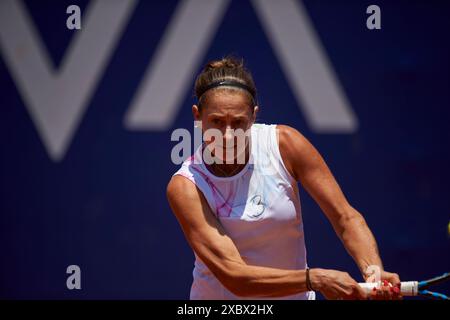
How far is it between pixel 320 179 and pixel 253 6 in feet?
6.40

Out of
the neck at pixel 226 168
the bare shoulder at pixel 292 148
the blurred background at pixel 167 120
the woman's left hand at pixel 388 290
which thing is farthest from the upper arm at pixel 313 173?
the blurred background at pixel 167 120

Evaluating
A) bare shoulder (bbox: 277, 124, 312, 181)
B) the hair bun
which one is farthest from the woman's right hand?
the hair bun

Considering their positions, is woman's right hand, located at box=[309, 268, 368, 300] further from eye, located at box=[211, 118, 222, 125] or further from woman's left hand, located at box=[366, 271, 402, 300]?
eye, located at box=[211, 118, 222, 125]

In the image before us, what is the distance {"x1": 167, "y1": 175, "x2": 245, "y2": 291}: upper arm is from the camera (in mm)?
3004

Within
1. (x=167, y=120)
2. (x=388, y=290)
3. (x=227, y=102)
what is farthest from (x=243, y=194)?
(x=167, y=120)

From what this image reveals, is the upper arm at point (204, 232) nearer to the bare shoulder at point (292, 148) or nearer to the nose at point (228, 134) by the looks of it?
the nose at point (228, 134)

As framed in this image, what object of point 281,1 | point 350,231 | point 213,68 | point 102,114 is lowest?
point 350,231

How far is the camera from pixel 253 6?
494 centimetres

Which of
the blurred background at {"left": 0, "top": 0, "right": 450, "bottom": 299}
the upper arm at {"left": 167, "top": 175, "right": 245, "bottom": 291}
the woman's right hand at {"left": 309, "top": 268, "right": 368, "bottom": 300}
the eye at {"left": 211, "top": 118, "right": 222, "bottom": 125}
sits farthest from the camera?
the blurred background at {"left": 0, "top": 0, "right": 450, "bottom": 299}

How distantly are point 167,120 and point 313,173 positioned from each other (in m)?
1.92

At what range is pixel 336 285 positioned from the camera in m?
2.81

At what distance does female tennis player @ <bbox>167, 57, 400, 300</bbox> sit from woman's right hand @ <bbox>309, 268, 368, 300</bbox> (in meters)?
0.22

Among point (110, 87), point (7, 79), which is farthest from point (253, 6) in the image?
point (7, 79)
